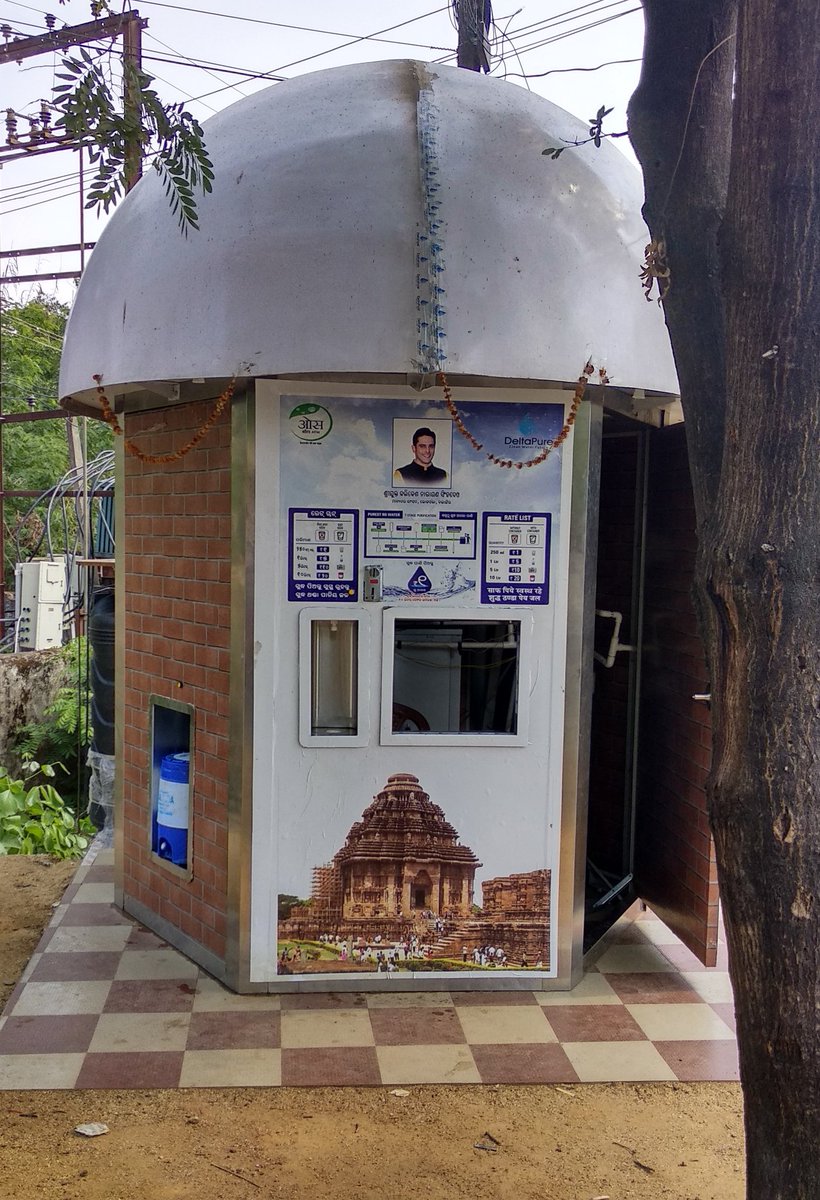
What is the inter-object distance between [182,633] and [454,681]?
4.29 feet

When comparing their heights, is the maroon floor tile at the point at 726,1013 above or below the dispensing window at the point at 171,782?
below

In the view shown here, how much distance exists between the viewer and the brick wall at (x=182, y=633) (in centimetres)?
474

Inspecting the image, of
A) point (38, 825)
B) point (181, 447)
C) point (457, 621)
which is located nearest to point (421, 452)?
point (457, 621)

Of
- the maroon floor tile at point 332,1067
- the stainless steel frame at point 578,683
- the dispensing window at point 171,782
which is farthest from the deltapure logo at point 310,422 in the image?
the maroon floor tile at point 332,1067

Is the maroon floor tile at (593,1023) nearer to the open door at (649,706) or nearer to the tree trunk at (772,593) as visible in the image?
the open door at (649,706)

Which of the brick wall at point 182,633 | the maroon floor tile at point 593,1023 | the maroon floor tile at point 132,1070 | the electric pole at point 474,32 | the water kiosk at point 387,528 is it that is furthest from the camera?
the electric pole at point 474,32

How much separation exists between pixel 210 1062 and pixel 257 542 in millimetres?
Answer: 2077

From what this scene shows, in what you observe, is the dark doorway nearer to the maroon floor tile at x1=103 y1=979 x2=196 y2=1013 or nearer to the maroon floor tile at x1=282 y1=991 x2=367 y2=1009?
the maroon floor tile at x1=282 y1=991 x2=367 y2=1009

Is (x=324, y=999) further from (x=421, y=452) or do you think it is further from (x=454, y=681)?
(x=421, y=452)

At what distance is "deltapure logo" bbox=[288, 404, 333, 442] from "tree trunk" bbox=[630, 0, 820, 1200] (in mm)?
2378

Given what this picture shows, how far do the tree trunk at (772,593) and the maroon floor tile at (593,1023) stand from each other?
212 cm

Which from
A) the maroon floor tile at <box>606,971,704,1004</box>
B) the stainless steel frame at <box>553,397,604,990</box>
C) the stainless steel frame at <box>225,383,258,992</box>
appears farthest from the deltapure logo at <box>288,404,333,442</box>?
the maroon floor tile at <box>606,971,704,1004</box>

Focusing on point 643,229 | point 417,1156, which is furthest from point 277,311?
point 417,1156

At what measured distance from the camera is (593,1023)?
4516 mm
